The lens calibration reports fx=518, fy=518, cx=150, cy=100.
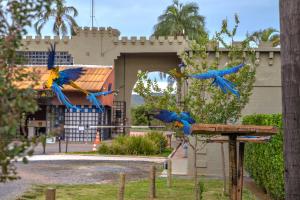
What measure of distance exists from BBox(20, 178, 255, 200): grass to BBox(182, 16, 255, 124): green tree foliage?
1.81 m

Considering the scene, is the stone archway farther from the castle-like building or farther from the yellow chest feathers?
the yellow chest feathers

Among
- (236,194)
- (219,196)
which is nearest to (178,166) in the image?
(219,196)

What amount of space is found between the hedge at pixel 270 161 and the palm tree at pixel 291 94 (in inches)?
193

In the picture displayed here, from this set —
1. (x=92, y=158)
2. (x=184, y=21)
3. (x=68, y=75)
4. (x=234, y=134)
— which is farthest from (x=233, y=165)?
(x=184, y=21)

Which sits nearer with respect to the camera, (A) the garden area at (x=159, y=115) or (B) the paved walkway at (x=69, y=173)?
(A) the garden area at (x=159, y=115)

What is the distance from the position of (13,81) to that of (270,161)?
814cm

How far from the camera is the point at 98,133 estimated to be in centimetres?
3331

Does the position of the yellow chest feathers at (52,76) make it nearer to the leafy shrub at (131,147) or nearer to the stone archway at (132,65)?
the leafy shrub at (131,147)

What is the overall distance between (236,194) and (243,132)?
3.17 ft

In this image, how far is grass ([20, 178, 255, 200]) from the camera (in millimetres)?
11516

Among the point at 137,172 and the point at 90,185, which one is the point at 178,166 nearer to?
the point at 137,172

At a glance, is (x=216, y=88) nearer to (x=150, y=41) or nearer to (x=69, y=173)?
(x=69, y=173)

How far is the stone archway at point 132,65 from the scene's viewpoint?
4016 cm

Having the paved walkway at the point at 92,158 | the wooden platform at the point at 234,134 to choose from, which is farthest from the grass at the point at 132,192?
the paved walkway at the point at 92,158
